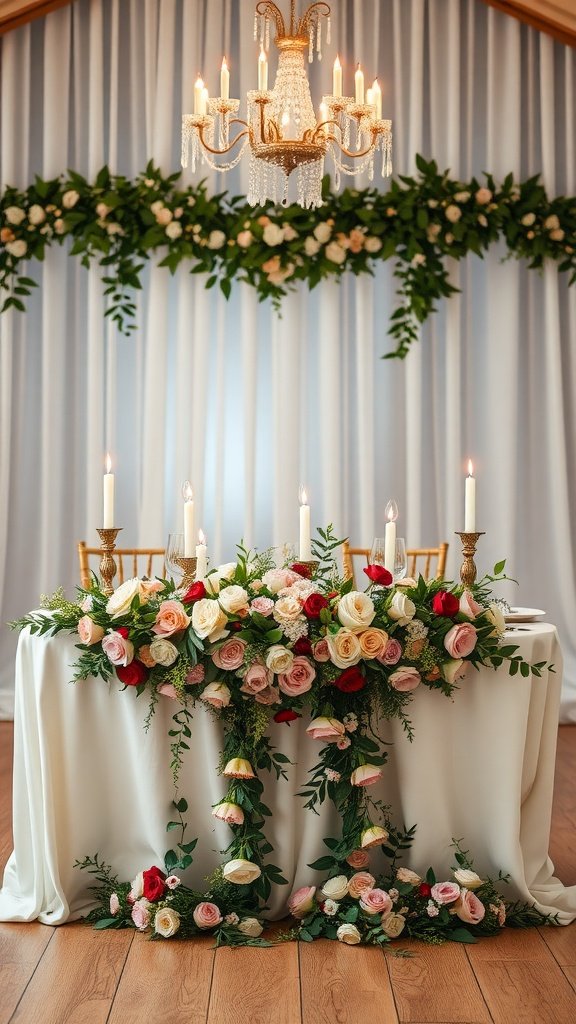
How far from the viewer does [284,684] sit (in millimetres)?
2789

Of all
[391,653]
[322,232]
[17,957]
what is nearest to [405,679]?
[391,653]

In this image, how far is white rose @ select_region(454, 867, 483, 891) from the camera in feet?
9.33

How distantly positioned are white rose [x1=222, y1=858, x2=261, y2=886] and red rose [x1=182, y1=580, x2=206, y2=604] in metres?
0.68

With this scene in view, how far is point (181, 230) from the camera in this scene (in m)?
5.29

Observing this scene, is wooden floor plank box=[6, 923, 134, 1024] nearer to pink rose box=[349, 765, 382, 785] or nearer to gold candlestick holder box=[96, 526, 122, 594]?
pink rose box=[349, 765, 382, 785]

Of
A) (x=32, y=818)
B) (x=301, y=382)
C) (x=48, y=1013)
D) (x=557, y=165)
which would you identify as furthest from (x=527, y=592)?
(x=48, y=1013)

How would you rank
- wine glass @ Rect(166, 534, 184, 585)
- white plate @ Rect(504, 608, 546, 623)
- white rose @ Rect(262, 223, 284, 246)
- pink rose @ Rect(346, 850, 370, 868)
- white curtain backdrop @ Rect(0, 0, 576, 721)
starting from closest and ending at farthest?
pink rose @ Rect(346, 850, 370, 868) < wine glass @ Rect(166, 534, 184, 585) < white plate @ Rect(504, 608, 546, 623) < white rose @ Rect(262, 223, 284, 246) < white curtain backdrop @ Rect(0, 0, 576, 721)

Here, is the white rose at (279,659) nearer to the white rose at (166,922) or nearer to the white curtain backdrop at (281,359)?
the white rose at (166,922)

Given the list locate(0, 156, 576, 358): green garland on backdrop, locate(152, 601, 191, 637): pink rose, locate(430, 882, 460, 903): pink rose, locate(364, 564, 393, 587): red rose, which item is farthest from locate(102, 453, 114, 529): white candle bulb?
locate(0, 156, 576, 358): green garland on backdrop

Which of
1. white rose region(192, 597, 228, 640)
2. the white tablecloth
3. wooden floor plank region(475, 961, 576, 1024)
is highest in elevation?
white rose region(192, 597, 228, 640)

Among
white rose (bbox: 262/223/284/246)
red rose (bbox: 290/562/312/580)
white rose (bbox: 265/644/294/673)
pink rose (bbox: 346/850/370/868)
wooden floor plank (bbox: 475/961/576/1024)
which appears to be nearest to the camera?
wooden floor plank (bbox: 475/961/576/1024)

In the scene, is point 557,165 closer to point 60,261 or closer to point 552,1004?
point 60,261

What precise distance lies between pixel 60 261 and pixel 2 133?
0.70 m

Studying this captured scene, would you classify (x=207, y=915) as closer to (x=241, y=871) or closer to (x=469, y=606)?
(x=241, y=871)
